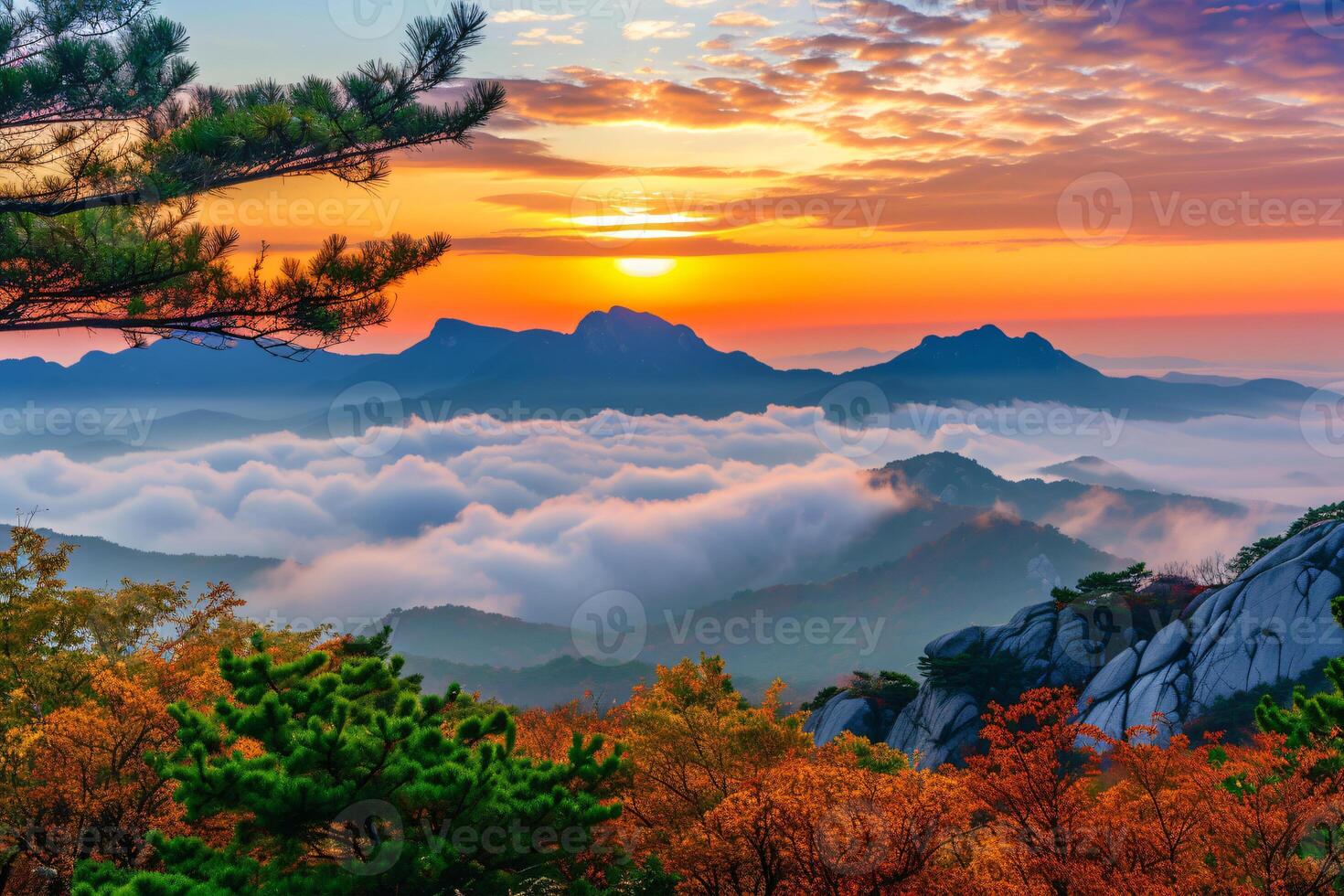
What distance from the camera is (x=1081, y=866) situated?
39.9ft

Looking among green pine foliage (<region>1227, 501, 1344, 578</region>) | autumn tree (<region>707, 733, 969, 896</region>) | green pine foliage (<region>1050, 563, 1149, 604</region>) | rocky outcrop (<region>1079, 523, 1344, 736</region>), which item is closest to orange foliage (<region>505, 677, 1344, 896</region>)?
autumn tree (<region>707, 733, 969, 896</region>)

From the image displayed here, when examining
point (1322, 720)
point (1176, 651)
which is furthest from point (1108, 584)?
point (1322, 720)

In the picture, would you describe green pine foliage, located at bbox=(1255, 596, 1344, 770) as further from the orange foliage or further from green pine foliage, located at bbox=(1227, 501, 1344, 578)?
green pine foliage, located at bbox=(1227, 501, 1344, 578)

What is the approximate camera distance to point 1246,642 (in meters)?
44.3

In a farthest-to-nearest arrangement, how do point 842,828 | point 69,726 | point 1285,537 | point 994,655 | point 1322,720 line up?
1. point 994,655
2. point 1285,537
3. point 1322,720
4. point 69,726
5. point 842,828

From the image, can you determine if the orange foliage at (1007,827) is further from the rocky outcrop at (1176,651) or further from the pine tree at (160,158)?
the rocky outcrop at (1176,651)

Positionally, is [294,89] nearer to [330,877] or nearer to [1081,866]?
[330,877]

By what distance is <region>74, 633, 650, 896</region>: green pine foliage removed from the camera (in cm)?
1102

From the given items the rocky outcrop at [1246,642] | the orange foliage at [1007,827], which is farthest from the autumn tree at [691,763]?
the rocky outcrop at [1246,642]

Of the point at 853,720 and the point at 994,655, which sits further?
the point at 853,720

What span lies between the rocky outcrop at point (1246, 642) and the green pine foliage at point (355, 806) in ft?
129

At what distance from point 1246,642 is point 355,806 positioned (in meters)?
47.7

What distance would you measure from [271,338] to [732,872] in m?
13.1

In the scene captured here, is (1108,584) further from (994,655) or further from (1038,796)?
→ (1038,796)
